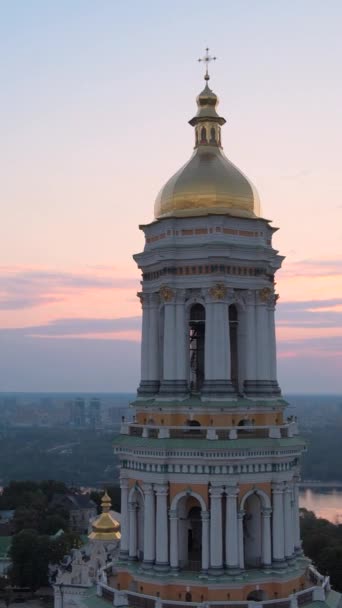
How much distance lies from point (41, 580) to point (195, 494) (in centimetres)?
4095

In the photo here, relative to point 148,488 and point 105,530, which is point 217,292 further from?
point 105,530

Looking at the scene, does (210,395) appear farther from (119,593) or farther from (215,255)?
(119,593)

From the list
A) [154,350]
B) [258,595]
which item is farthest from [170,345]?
[258,595]

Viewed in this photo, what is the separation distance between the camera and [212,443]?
19.6m

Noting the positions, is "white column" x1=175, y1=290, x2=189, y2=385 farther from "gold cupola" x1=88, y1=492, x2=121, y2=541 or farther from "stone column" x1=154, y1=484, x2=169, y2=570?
"gold cupola" x1=88, y1=492, x2=121, y2=541

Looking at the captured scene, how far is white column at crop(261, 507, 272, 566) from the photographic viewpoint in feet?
65.7

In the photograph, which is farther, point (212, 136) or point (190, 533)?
point (212, 136)

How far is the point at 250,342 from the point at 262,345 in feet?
1.00

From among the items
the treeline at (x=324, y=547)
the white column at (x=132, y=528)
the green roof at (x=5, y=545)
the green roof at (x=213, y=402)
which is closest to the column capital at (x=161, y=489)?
the white column at (x=132, y=528)

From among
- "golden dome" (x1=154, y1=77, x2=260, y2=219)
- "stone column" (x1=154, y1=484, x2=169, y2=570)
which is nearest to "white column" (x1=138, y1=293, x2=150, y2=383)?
"golden dome" (x1=154, y1=77, x2=260, y2=219)

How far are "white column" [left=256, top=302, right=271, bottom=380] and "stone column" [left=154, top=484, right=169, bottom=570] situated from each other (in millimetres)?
3734

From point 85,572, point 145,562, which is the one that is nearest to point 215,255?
point 145,562

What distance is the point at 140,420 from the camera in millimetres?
21797

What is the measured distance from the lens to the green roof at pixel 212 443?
64.3 feet
